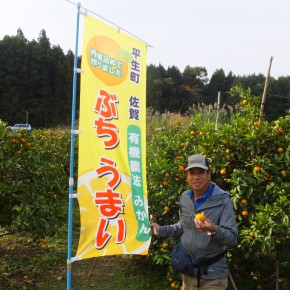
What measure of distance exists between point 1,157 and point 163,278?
2220 millimetres

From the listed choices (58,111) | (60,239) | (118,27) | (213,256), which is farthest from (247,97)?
(58,111)

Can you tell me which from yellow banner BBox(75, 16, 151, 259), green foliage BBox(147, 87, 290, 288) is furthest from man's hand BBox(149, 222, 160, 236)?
green foliage BBox(147, 87, 290, 288)

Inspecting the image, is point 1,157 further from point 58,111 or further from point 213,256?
point 58,111

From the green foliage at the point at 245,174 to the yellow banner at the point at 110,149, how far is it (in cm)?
79

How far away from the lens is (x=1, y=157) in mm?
3818

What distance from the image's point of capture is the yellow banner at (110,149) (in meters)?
2.73

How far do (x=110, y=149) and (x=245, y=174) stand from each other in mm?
1331

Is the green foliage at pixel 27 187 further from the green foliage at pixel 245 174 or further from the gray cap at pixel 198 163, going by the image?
the gray cap at pixel 198 163

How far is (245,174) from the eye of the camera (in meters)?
3.39

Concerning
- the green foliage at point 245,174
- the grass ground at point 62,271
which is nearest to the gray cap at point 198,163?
the green foliage at point 245,174

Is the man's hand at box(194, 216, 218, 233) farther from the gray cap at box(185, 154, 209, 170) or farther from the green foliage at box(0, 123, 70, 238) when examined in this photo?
the green foliage at box(0, 123, 70, 238)

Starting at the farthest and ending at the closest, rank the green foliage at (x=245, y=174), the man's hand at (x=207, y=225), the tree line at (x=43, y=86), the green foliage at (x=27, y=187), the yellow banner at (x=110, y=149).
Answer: the tree line at (x=43, y=86) < the green foliage at (x=27, y=187) < the green foliage at (x=245, y=174) < the yellow banner at (x=110, y=149) < the man's hand at (x=207, y=225)

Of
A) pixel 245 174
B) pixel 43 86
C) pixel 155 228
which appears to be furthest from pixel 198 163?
pixel 43 86

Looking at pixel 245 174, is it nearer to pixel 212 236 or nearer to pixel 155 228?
pixel 155 228
